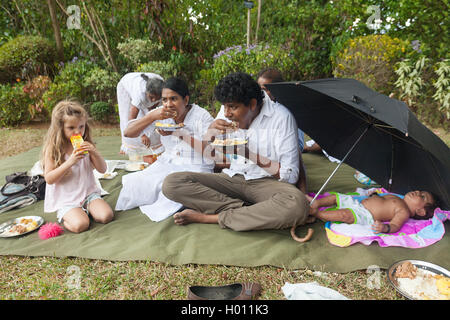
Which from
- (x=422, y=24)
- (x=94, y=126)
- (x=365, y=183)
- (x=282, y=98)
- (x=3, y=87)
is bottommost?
(x=94, y=126)

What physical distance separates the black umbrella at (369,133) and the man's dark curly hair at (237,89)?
249mm

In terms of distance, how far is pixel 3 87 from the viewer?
296 inches

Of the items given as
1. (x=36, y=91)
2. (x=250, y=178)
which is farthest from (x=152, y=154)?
(x=36, y=91)

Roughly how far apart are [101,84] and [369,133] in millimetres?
6954

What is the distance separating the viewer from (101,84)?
25.1 feet

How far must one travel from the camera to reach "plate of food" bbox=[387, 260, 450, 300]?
1.93m

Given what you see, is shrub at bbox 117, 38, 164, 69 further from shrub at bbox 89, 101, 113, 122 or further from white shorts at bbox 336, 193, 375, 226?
white shorts at bbox 336, 193, 375, 226

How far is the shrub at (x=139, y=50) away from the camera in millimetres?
7656

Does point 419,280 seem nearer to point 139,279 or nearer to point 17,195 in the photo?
point 139,279

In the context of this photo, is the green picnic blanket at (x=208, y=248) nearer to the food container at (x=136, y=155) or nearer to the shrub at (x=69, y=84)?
the food container at (x=136, y=155)

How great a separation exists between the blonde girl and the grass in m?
0.53

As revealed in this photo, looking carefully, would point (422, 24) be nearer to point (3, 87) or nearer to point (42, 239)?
point (42, 239)

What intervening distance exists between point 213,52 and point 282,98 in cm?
662
